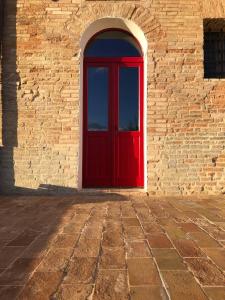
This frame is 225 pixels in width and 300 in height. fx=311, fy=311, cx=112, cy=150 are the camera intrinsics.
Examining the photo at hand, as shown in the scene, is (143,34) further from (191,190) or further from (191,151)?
(191,190)

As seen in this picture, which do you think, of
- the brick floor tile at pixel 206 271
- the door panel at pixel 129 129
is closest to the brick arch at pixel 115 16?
the door panel at pixel 129 129

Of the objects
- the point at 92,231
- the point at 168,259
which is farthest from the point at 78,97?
the point at 168,259

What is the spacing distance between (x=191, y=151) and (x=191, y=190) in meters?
0.76

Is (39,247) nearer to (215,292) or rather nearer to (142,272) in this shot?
(142,272)

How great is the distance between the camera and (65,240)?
3.06 metres

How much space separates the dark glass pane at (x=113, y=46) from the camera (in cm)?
673

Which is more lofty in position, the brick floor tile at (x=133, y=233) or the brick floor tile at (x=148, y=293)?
the brick floor tile at (x=148, y=293)

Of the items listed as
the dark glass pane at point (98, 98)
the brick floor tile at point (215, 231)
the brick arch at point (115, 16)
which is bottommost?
the brick floor tile at point (215, 231)

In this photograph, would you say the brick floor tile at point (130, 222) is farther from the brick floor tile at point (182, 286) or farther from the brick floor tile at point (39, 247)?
the brick floor tile at point (182, 286)

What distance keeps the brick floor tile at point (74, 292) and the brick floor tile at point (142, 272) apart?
0.31m

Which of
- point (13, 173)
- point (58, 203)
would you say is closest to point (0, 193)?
point (13, 173)

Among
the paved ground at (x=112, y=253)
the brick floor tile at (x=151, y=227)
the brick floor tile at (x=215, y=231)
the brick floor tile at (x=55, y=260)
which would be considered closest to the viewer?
the paved ground at (x=112, y=253)

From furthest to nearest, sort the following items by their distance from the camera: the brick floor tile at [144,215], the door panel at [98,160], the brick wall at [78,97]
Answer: the door panel at [98,160]
the brick wall at [78,97]
the brick floor tile at [144,215]

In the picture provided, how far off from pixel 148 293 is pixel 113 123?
490 cm
